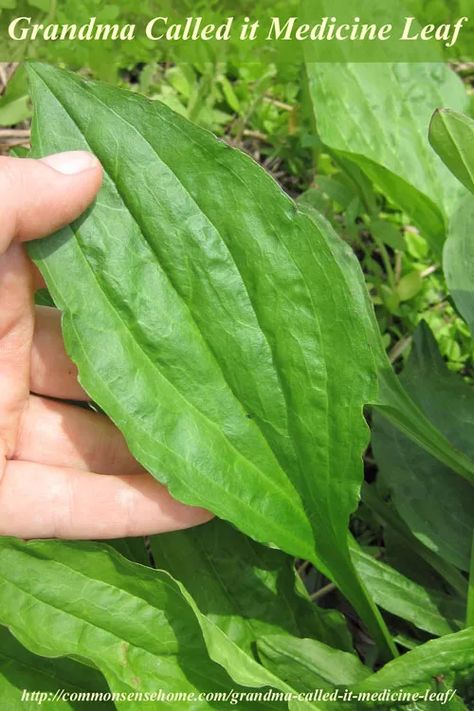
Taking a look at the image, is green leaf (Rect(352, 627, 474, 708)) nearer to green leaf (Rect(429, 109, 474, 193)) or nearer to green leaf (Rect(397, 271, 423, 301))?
green leaf (Rect(429, 109, 474, 193))

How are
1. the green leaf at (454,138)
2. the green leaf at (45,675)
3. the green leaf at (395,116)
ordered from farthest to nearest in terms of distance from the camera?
the green leaf at (395,116) → the green leaf at (45,675) → the green leaf at (454,138)

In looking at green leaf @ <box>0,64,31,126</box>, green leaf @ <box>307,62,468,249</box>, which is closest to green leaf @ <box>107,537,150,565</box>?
green leaf @ <box>307,62,468,249</box>

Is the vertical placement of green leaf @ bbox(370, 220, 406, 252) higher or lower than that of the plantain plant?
higher

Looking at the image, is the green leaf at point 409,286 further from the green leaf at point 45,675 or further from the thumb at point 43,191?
the green leaf at point 45,675

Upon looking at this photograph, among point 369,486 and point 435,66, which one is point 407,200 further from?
point 369,486

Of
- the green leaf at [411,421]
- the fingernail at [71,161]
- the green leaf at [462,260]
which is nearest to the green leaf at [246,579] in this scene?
the green leaf at [411,421]

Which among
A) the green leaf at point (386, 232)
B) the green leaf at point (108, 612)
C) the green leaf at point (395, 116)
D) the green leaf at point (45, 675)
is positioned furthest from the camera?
the green leaf at point (386, 232)

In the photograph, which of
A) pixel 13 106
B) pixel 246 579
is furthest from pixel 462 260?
pixel 13 106
